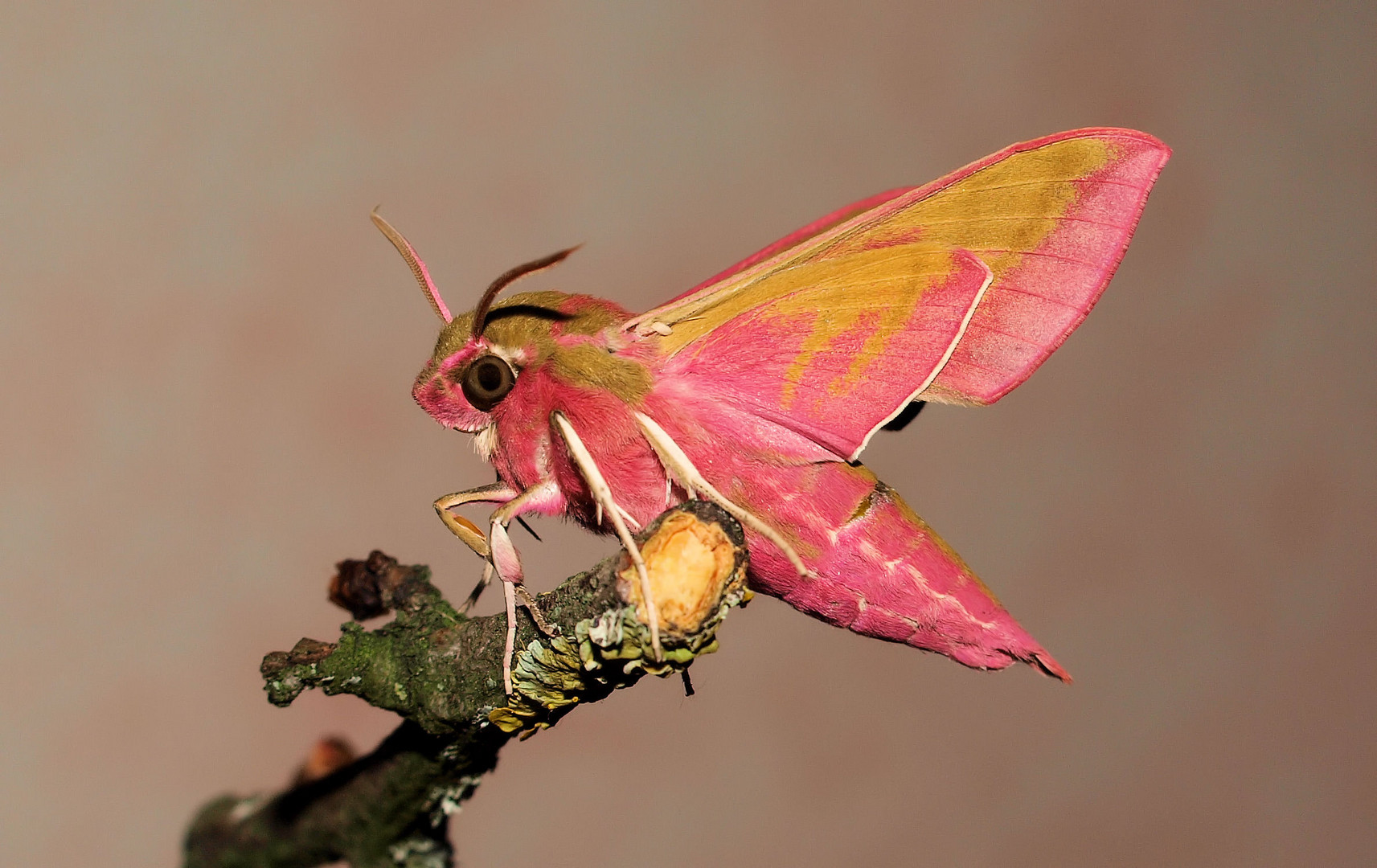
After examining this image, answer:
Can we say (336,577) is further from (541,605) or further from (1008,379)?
(1008,379)

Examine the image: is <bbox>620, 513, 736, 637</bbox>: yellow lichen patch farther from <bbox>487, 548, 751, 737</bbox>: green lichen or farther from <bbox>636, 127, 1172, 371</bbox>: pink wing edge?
<bbox>636, 127, 1172, 371</bbox>: pink wing edge

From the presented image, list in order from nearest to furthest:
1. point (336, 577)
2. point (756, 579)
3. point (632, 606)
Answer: point (632, 606)
point (756, 579)
point (336, 577)

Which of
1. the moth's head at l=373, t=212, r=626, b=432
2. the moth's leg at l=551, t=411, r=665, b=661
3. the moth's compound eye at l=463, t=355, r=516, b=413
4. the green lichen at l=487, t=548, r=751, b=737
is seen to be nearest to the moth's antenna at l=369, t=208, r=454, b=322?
the moth's head at l=373, t=212, r=626, b=432

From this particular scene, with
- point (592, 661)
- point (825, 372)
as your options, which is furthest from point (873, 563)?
point (592, 661)

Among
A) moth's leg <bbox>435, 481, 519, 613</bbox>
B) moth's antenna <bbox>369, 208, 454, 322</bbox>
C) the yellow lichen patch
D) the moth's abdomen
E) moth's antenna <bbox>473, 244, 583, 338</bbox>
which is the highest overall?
moth's antenna <bbox>369, 208, 454, 322</bbox>

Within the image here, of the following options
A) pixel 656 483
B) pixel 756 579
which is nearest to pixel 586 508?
pixel 656 483

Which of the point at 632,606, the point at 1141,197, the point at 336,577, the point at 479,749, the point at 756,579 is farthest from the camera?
the point at 336,577

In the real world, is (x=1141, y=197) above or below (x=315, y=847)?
above
